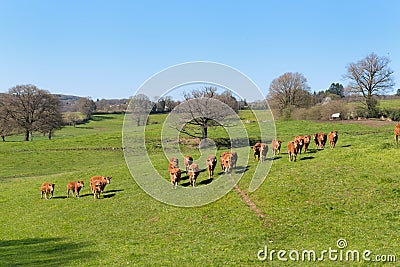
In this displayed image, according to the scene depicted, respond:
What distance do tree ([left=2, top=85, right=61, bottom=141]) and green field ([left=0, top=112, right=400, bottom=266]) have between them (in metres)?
52.8

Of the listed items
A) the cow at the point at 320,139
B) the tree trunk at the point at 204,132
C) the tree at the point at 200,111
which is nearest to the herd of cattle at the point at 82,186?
the tree at the point at 200,111

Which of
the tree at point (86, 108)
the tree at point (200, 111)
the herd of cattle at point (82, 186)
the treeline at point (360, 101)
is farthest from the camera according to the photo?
the tree at point (86, 108)

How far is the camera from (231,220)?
1955 centimetres

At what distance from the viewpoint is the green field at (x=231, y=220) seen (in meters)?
15.9

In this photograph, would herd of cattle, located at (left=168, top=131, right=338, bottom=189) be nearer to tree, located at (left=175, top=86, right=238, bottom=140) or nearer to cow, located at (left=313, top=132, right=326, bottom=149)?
cow, located at (left=313, top=132, right=326, bottom=149)

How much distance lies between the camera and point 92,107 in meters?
149

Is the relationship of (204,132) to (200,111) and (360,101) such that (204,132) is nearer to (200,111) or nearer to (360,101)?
(200,111)

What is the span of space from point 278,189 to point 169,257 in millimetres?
8930

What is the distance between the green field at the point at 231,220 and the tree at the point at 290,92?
6455 centimetres

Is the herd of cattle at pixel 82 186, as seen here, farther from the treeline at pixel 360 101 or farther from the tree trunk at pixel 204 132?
the treeline at pixel 360 101

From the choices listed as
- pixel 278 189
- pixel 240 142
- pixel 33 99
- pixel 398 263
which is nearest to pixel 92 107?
pixel 33 99

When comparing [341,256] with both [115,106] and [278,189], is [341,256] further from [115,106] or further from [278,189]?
[115,106]

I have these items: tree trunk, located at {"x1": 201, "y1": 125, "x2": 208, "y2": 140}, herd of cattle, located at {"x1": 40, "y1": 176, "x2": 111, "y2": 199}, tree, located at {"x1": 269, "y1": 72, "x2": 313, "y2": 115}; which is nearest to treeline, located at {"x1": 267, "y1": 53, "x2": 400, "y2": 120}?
tree, located at {"x1": 269, "y1": 72, "x2": 313, "y2": 115}

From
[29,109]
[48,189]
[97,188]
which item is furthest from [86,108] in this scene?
[97,188]
